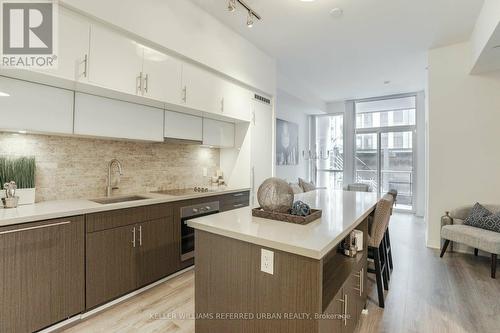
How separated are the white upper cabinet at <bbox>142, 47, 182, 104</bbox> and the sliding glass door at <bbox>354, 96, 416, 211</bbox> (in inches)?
232

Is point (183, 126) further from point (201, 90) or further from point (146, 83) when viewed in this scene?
point (146, 83)

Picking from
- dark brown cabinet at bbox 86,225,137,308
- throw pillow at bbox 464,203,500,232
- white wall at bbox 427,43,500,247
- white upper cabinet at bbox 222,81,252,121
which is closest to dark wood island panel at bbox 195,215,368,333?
dark brown cabinet at bbox 86,225,137,308

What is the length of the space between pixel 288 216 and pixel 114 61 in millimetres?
1993

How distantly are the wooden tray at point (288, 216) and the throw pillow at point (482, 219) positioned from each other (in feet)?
9.76

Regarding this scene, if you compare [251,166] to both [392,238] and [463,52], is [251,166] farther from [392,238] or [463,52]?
[463,52]

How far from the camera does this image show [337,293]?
144 centimetres

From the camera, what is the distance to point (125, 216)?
2301 mm

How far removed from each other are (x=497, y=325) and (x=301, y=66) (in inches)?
168

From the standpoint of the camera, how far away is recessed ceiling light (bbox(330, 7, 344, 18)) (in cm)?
293

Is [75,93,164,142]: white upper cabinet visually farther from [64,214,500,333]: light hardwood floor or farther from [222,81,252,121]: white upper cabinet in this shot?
[64,214,500,333]: light hardwood floor

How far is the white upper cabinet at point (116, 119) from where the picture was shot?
2213 millimetres

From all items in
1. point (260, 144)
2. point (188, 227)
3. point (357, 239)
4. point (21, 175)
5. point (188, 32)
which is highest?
point (188, 32)

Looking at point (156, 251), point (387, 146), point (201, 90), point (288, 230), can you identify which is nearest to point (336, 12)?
point (201, 90)

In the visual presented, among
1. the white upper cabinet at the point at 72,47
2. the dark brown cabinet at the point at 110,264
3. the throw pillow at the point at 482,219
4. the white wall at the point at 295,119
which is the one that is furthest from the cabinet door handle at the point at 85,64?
the throw pillow at the point at 482,219
